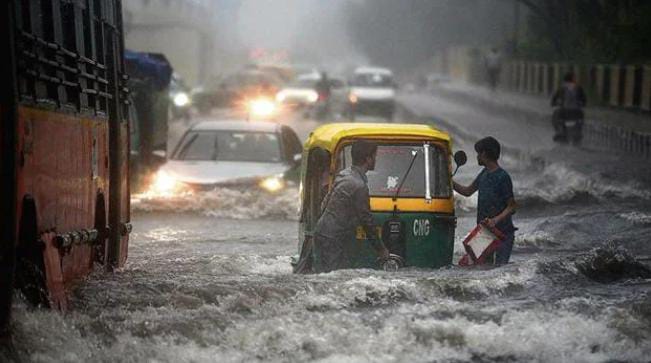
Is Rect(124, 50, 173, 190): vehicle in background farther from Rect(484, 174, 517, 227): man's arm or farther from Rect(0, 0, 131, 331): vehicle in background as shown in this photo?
Rect(484, 174, 517, 227): man's arm

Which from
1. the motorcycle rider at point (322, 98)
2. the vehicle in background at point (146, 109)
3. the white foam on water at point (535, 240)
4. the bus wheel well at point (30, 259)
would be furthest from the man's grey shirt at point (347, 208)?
the motorcycle rider at point (322, 98)

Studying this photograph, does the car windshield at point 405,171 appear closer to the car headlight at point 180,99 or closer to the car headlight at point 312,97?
the car headlight at point 180,99

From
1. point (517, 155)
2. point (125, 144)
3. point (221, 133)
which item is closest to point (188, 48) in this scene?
point (517, 155)

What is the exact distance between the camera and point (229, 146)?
2145cm

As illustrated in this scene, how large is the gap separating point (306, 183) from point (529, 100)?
4468 cm

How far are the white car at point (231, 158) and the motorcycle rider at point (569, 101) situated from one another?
440 inches

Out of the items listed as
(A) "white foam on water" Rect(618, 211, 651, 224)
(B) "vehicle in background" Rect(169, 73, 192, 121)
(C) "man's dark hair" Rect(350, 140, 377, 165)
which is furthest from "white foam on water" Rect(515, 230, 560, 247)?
(B) "vehicle in background" Rect(169, 73, 192, 121)

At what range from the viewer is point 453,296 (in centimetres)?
1107

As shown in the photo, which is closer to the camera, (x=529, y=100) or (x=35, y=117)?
(x=35, y=117)

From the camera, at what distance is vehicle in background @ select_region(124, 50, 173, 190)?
2309cm

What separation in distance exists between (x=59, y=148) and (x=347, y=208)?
9.76ft

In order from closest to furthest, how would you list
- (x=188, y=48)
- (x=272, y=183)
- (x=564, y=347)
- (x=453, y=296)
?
→ (x=564, y=347) < (x=453, y=296) < (x=272, y=183) < (x=188, y=48)

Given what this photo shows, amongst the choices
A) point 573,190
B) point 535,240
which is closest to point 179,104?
point 573,190

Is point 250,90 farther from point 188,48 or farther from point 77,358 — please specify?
point 77,358
